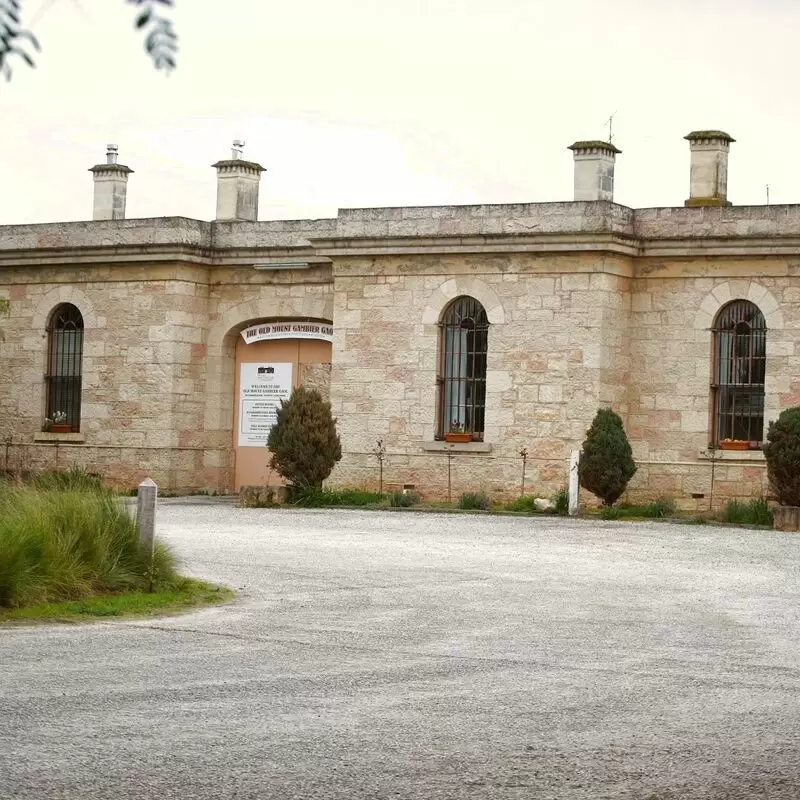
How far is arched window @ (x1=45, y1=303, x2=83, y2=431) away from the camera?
2991 centimetres

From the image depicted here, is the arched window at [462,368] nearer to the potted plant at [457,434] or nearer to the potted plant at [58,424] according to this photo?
the potted plant at [457,434]

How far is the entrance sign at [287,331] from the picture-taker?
93.1 feet

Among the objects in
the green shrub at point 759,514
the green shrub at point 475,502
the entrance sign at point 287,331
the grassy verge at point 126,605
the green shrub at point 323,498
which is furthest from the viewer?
the entrance sign at point 287,331

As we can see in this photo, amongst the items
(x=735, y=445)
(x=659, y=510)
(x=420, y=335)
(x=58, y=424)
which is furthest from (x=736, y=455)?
(x=58, y=424)

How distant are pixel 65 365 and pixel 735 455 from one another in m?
11.8

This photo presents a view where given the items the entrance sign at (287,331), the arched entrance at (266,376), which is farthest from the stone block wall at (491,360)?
the arched entrance at (266,376)

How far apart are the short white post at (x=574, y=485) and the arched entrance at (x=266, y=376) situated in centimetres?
594

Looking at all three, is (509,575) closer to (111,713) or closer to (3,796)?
(111,713)

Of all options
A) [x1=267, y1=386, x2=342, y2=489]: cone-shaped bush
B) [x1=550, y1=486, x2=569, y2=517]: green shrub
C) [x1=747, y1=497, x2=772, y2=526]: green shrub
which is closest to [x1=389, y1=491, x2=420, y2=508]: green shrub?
[x1=267, y1=386, x2=342, y2=489]: cone-shaped bush

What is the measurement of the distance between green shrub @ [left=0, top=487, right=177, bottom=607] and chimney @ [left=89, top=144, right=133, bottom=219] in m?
17.2

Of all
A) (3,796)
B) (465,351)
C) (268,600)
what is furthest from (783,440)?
(3,796)

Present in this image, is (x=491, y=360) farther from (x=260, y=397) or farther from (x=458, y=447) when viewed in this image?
(x=260, y=397)

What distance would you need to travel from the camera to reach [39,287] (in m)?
30.1

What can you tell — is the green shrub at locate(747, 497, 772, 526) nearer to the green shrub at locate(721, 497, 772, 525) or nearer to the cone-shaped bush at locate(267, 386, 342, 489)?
the green shrub at locate(721, 497, 772, 525)
